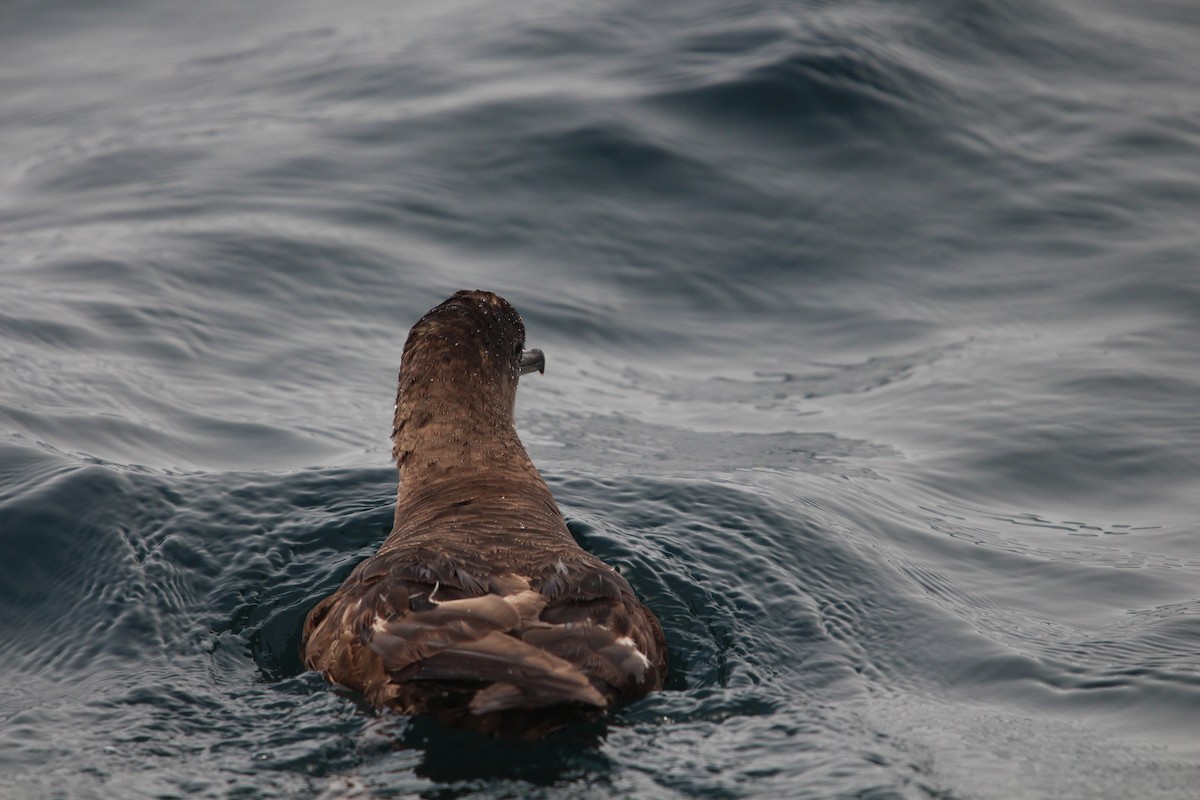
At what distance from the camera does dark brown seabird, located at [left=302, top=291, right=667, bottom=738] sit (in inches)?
215

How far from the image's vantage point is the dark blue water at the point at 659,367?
6.13 metres

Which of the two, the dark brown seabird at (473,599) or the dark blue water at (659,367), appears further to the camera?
the dark blue water at (659,367)

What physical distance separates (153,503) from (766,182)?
8.68 meters

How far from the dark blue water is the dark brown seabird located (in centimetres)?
22

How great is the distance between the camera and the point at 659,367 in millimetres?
12523

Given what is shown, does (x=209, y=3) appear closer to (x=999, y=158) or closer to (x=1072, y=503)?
(x=999, y=158)

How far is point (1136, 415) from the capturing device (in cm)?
1137

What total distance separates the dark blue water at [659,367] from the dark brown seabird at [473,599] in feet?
0.71

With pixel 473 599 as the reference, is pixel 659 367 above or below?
above

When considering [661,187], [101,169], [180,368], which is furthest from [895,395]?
[101,169]

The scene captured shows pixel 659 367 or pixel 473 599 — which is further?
pixel 659 367

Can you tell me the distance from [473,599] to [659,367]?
22.5 ft

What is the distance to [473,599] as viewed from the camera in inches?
230

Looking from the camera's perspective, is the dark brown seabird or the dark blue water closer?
the dark brown seabird
